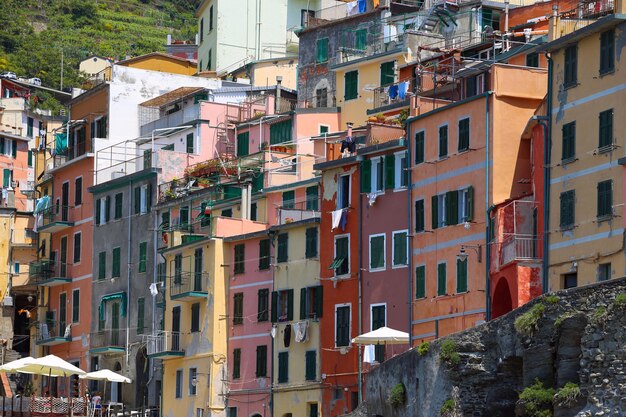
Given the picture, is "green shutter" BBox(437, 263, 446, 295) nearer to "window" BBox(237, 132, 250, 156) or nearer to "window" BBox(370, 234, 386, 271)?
"window" BBox(370, 234, 386, 271)

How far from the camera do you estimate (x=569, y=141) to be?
59281 mm

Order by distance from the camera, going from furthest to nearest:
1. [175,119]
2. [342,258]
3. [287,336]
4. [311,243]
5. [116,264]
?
[175,119] < [116,264] < [287,336] < [311,243] < [342,258]

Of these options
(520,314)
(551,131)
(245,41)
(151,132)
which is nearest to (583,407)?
(520,314)

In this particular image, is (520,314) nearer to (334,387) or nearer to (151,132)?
(334,387)

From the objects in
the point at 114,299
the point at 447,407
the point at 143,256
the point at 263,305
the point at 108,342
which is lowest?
the point at 447,407

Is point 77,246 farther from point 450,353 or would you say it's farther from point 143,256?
point 450,353

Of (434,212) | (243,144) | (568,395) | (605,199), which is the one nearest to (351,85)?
(243,144)

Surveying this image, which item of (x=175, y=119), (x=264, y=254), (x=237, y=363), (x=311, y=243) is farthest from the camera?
(x=175, y=119)

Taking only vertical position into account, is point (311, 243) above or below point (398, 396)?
above

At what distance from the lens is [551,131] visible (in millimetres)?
60469

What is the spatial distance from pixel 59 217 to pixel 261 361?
24.2 metres

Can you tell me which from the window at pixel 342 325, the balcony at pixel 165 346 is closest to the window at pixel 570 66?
the window at pixel 342 325

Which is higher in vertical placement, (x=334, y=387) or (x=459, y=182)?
(x=459, y=182)

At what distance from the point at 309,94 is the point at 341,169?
1726 cm
